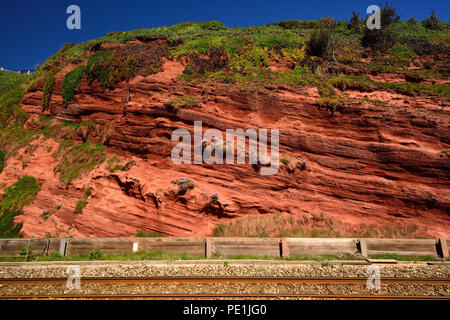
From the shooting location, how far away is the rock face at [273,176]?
11.4 m

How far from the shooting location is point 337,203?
11.7 metres

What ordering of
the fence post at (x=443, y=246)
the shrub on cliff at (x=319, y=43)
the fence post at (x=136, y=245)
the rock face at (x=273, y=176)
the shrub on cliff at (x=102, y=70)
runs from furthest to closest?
the shrub on cliff at (x=319, y=43)
the shrub on cliff at (x=102, y=70)
the rock face at (x=273, y=176)
the fence post at (x=136, y=245)
the fence post at (x=443, y=246)

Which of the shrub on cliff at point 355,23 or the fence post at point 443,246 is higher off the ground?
the shrub on cliff at point 355,23

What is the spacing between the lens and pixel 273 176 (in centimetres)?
1218

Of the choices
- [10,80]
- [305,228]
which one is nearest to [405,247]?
[305,228]

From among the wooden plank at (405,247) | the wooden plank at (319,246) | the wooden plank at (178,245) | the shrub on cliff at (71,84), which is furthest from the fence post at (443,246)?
the shrub on cliff at (71,84)

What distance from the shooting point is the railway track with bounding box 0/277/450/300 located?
22.3ft

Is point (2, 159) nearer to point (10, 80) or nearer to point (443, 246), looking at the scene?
point (443, 246)

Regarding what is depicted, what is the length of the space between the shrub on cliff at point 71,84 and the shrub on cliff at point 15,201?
19.2 feet

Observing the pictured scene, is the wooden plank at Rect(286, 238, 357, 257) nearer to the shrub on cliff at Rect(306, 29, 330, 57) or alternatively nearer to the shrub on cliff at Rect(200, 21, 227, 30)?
the shrub on cliff at Rect(306, 29, 330, 57)

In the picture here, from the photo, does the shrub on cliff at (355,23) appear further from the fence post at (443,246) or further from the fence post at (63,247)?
the fence post at (63,247)

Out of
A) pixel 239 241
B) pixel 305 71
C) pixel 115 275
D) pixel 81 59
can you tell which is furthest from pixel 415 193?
pixel 81 59

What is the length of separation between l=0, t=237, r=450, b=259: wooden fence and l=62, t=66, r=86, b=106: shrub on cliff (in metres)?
10.3

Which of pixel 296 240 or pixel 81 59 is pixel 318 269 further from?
pixel 81 59
